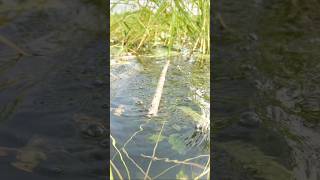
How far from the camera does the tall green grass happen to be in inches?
36.3

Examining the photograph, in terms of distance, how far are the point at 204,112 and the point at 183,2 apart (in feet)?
0.72

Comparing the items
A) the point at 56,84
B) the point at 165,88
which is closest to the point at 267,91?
the point at 165,88

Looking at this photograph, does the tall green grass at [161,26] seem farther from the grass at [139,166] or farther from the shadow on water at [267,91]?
the grass at [139,166]

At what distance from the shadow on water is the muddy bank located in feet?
0.76

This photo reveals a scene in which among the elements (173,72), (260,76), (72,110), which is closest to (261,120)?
(260,76)

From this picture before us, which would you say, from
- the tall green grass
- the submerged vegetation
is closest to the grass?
the submerged vegetation

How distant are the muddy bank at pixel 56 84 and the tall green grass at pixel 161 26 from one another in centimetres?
4

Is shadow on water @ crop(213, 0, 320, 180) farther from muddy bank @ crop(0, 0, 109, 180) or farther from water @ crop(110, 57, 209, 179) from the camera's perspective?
muddy bank @ crop(0, 0, 109, 180)

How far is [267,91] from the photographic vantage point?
36.3 inches

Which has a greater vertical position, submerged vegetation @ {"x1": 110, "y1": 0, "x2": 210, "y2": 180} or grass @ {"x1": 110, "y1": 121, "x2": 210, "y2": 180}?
submerged vegetation @ {"x1": 110, "y1": 0, "x2": 210, "y2": 180}

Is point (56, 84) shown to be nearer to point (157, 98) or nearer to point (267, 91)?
point (157, 98)

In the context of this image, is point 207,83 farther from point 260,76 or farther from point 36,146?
point 36,146

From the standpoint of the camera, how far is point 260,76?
0.92 metres


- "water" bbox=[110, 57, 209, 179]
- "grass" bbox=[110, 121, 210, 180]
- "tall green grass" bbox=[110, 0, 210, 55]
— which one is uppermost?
"tall green grass" bbox=[110, 0, 210, 55]
